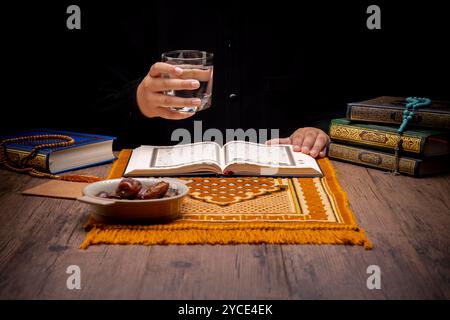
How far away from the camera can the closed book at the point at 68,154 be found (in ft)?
5.24

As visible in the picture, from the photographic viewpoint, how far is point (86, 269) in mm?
957

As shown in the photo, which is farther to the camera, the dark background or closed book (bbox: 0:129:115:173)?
the dark background

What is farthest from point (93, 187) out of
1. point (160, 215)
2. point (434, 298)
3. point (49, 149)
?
point (434, 298)

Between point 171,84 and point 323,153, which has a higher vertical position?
point 171,84

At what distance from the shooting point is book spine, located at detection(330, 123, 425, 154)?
1.62 metres

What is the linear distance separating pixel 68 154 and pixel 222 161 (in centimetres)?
49

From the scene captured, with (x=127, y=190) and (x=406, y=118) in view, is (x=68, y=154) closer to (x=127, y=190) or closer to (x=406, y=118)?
(x=127, y=190)

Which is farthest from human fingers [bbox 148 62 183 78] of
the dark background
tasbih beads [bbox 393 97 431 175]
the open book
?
the dark background

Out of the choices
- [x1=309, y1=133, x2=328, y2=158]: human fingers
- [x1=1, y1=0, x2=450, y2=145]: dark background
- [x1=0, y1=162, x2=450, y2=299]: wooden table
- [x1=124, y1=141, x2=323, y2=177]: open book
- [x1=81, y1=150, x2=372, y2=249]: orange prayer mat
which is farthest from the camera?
[x1=1, y1=0, x2=450, y2=145]: dark background

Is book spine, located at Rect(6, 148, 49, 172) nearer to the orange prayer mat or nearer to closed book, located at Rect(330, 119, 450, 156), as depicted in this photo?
the orange prayer mat

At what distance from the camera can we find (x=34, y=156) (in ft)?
5.29

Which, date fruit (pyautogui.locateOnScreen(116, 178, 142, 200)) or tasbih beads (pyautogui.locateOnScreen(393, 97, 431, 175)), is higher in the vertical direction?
tasbih beads (pyautogui.locateOnScreen(393, 97, 431, 175))

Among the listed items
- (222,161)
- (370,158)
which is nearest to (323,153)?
(370,158)
